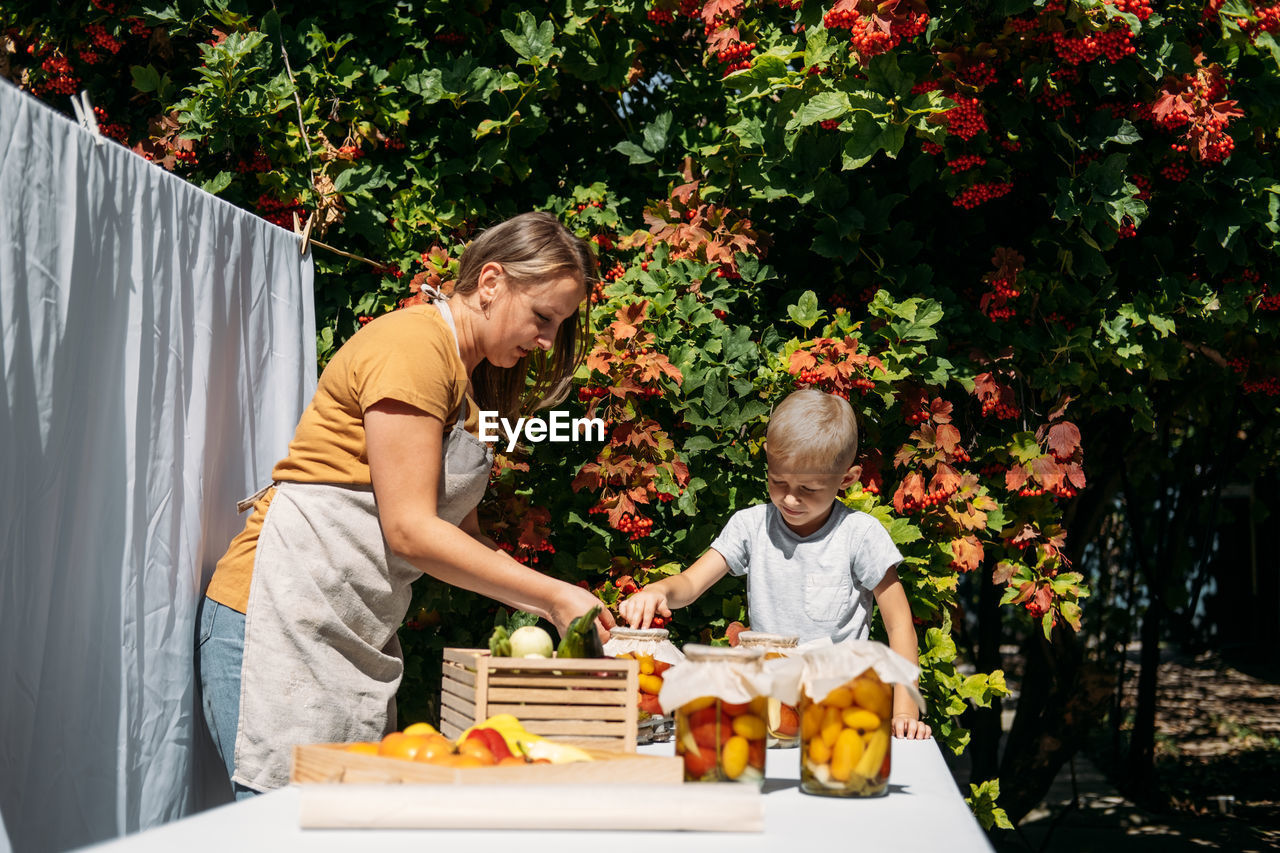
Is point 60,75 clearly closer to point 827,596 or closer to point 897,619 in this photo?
point 827,596

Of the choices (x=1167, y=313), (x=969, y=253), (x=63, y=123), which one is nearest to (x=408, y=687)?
(x=63, y=123)

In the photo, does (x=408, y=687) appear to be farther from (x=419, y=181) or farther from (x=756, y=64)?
(x=756, y=64)

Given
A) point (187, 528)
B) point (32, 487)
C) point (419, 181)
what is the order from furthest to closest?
point (419, 181)
point (187, 528)
point (32, 487)

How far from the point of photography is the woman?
1.80m

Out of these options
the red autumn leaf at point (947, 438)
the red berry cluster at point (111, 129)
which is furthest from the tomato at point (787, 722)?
the red berry cluster at point (111, 129)

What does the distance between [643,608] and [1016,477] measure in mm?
1181

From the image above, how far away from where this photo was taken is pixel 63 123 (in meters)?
1.93

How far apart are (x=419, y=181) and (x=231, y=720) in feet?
5.88

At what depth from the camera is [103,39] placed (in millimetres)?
3324

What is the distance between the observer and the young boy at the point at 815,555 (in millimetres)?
2361

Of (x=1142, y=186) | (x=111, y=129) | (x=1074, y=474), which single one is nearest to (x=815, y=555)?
(x=1074, y=474)

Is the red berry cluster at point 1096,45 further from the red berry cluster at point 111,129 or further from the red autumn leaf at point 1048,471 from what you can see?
the red berry cluster at point 111,129

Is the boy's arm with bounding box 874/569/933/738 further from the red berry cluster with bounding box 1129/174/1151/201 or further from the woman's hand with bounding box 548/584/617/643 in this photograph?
the red berry cluster with bounding box 1129/174/1151/201

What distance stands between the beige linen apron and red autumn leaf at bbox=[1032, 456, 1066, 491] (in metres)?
1.67
